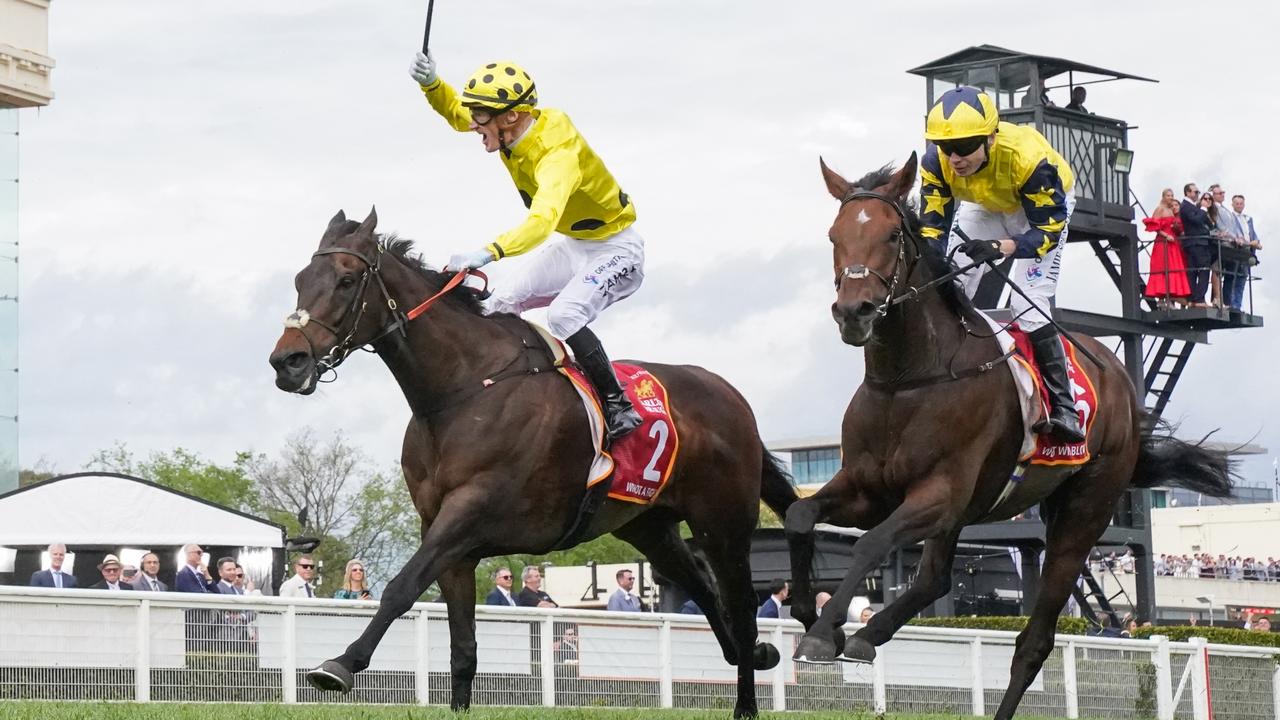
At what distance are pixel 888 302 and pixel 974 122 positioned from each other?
3.68 feet

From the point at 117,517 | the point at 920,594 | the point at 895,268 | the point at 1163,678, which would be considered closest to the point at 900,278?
the point at 895,268

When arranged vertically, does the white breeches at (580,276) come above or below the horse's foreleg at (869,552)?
above

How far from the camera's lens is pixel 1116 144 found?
26.9 m

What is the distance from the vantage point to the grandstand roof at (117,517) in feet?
55.8

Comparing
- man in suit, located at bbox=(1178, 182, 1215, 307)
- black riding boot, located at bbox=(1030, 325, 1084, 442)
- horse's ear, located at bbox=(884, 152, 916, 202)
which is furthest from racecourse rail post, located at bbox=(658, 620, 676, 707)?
man in suit, located at bbox=(1178, 182, 1215, 307)

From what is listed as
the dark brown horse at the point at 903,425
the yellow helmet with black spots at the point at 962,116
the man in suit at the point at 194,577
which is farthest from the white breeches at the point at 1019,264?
the man in suit at the point at 194,577

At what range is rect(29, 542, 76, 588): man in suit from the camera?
14.1m

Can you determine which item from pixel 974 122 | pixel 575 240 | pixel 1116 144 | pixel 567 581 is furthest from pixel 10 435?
pixel 567 581

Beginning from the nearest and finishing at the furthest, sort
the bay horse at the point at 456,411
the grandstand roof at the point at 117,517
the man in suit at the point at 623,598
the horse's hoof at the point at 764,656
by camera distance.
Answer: the bay horse at the point at 456,411 < the horse's hoof at the point at 764,656 < the man in suit at the point at 623,598 < the grandstand roof at the point at 117,517

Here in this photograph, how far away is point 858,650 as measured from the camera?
713 centimetres

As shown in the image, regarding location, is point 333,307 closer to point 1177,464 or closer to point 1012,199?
point 1012,199

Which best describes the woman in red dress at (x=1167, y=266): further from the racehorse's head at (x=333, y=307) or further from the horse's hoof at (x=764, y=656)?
the racehorse's head at (x=333, y=307)

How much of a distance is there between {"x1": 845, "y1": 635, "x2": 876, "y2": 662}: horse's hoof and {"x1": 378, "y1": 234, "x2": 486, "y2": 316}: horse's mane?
2.52 m

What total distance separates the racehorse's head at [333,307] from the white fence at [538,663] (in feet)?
11.6
